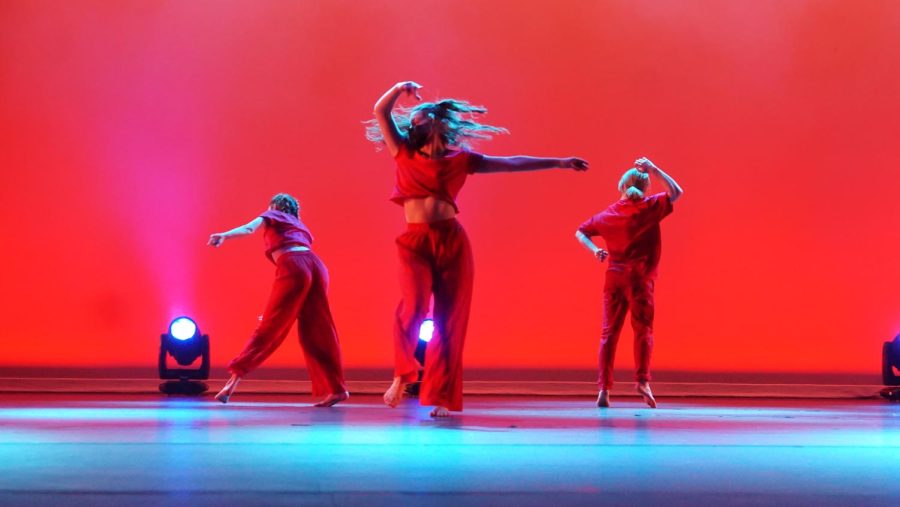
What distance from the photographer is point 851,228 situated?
604 cm

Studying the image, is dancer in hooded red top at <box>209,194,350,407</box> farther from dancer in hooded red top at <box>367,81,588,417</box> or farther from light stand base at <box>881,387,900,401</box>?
light stand base at <box>881,387,900,401</box>

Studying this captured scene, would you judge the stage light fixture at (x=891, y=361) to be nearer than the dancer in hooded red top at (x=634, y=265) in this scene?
No

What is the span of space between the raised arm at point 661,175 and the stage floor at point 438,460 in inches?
47.4

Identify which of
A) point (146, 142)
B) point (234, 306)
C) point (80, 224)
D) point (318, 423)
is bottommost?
point (318, 423)

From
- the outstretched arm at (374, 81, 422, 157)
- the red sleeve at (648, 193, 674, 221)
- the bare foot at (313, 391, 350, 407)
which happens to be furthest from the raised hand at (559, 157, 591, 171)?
the bare foot at (313, 391, 350, 407)

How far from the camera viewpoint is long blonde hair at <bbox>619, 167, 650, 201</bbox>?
15.5 feet

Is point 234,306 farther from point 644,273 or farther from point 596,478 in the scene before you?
point 596,478

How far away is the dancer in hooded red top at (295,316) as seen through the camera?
452cm

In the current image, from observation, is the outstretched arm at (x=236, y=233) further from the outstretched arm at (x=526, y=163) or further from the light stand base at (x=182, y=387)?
the light stand base at (x=182, y=387)

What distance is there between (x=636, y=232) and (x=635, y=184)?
0.23 m

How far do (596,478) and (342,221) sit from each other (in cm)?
430

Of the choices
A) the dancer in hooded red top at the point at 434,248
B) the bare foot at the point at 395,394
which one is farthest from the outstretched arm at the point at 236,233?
the bare foot at the point at 395,394

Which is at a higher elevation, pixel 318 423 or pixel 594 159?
pixel 594 159

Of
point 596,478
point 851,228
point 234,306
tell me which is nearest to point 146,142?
point 234,306
